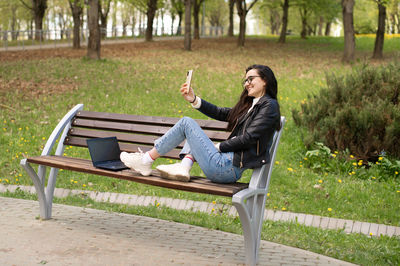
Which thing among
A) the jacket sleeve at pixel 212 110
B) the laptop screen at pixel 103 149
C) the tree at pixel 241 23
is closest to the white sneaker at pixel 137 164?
the laptop screen at pixel 103 149

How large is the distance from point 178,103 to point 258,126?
749 cm

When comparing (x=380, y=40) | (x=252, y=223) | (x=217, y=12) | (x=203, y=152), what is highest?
(x=217, y=12)

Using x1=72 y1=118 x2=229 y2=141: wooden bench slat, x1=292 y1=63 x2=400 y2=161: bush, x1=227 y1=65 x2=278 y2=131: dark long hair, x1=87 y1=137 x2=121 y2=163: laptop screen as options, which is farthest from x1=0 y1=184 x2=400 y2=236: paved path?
x1=292 y1=63 x2=400 y2=161: bush

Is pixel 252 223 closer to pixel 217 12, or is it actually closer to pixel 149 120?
pixel 149 120

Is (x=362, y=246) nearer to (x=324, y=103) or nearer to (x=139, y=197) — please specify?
(x=139, y=197)

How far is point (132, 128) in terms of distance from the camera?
5.23 metres

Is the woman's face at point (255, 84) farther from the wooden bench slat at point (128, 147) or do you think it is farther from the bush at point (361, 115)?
the bush at point (361, 115)

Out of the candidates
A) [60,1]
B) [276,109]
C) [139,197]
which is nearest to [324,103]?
[139,197]

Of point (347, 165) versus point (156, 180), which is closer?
point (156, 180)

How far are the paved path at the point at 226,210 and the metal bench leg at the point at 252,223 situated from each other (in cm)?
125

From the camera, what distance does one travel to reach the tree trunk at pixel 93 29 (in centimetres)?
1659

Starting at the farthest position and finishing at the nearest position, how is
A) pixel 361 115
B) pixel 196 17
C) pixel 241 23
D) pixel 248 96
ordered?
pixel 196 17
pixel 241 23
pixel 361 115
pixel 248 96

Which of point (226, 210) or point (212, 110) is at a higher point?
point (212, 110)

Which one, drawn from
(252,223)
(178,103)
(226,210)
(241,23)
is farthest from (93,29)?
(252,223)
